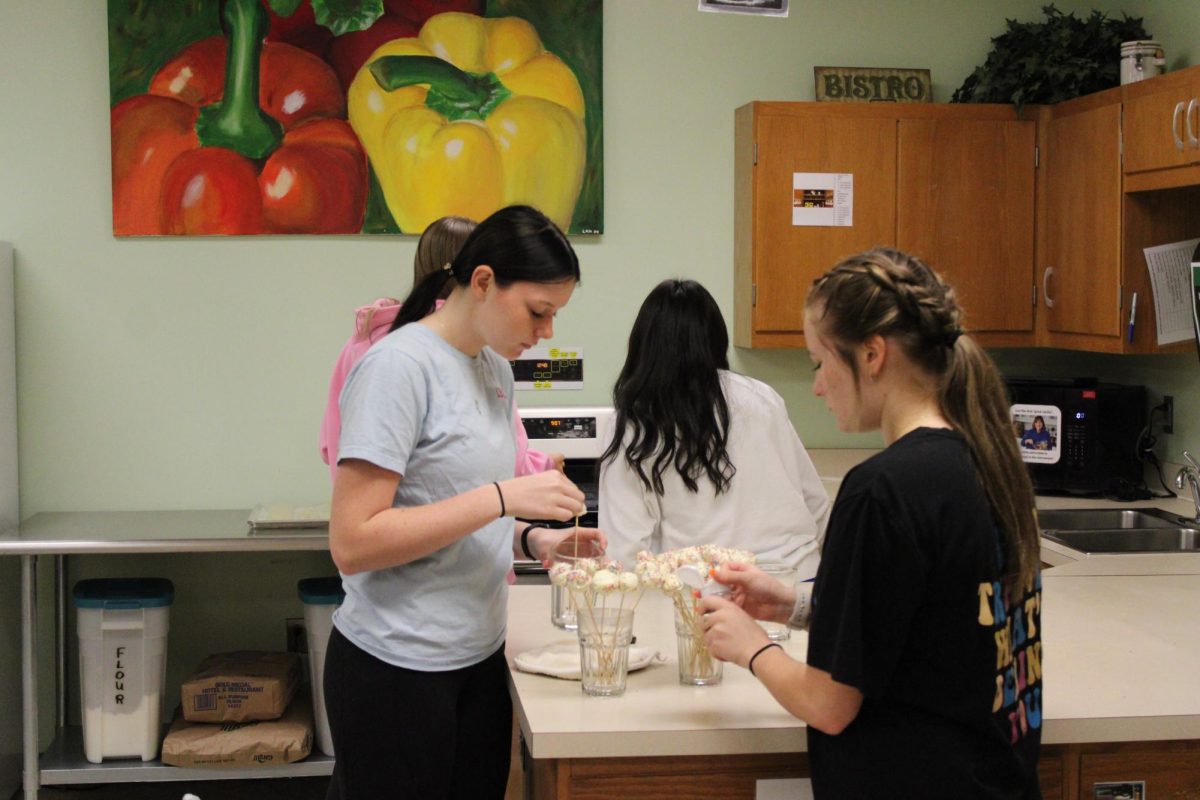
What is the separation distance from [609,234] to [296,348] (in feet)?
3.56

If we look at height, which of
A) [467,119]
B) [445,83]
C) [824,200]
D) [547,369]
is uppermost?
[445,83]

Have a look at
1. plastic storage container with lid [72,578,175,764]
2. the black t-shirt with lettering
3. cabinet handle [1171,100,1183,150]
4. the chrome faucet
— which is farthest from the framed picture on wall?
plastic storage container with lid [72,578,175,764]

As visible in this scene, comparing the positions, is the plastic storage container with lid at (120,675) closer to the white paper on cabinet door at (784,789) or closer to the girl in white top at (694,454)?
the girl in white top at (694,454)

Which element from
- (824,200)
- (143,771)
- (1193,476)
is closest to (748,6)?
(824,200)

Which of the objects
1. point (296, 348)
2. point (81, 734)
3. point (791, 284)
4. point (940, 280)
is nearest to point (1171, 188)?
point (791, 284)

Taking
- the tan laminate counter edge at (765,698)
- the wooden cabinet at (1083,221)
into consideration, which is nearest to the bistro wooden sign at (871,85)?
the wooden cabinet at (1083,221)

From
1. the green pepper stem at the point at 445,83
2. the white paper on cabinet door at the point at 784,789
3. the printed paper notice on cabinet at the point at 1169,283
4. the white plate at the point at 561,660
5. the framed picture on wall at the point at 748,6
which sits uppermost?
the green pepper stem at the point at 445,83

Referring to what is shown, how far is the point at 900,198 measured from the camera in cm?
411

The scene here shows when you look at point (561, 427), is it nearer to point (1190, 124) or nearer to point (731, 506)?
point (731, 506)

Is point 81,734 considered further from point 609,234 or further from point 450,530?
point 450,530

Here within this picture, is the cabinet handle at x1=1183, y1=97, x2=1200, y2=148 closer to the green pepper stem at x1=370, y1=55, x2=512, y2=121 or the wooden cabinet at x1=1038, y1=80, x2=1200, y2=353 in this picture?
the wooden cabinet at x1=1038, y1=80, x2=1200, y2=353

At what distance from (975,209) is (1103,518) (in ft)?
3.48

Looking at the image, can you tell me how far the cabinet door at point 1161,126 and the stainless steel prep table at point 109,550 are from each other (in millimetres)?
2528

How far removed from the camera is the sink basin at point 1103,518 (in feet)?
12.3
